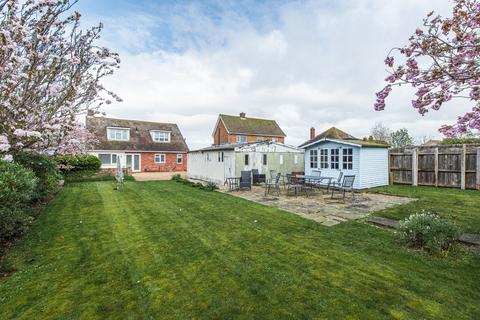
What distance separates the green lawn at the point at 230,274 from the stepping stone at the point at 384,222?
48cm

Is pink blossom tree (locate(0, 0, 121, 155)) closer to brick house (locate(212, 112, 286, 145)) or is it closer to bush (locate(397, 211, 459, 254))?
bush (locate(397, 211, 459, 254))

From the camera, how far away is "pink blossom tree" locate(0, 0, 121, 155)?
440cm

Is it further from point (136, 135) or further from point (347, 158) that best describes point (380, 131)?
point (136, 135)

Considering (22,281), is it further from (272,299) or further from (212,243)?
(272,299)

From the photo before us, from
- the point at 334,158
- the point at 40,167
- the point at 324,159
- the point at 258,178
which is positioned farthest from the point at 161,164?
the point at 334,158

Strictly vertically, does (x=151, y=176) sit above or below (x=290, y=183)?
below

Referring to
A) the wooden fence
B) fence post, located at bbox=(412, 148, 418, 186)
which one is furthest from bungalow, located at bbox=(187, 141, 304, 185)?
fence post, located at bbox=(412, 148, 418, 186)

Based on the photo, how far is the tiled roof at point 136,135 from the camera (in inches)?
1024

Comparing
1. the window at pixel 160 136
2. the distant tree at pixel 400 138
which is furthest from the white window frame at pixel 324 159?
the distant tree at pixel 400 138

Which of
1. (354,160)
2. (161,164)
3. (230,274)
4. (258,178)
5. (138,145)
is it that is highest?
(138,145)

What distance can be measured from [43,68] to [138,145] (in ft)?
78.7

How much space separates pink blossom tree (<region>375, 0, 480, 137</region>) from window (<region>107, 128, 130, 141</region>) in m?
28.3

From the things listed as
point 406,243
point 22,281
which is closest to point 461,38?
point 406,243

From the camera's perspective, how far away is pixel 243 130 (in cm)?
3609
